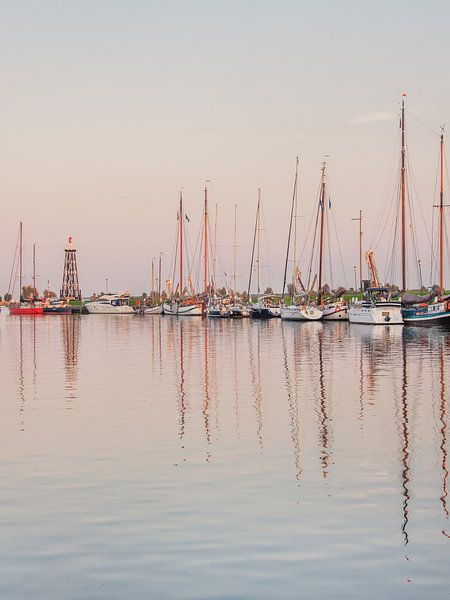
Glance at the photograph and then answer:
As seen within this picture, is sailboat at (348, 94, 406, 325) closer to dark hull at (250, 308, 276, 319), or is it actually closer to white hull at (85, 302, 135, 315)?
dark hull at (250, 308, 276, 319)

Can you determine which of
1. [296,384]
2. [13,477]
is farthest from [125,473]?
[296,384]

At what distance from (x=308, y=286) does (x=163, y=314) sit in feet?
126

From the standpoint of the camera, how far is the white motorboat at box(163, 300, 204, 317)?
123625 millimetres

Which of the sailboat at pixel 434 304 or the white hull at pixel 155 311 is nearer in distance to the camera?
the sailboat at pixel 434 304

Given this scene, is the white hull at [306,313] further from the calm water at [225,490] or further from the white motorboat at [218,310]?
the calm water at [225,490]

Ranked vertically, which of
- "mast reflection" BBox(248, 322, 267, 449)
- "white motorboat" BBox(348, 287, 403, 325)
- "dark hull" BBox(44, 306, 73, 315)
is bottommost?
"dark hull" BBox(44, 306, 73, 315)

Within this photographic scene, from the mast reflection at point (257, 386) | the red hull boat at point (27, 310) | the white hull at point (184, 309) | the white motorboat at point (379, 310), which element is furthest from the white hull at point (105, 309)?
the mast reflection at point (257, 386)

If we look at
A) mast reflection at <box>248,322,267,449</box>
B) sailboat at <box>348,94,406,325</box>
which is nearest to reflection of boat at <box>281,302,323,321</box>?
sailboat at <box>348,94,406,325</box>

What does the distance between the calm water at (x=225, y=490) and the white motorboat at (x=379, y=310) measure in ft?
177

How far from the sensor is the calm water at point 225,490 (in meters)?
9.41

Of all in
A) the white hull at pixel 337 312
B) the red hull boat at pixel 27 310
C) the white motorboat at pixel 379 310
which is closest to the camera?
the white motorboat at pixel 379 310

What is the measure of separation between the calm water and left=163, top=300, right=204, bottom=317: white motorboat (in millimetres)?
94247

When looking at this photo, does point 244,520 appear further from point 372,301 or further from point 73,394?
point 372,301

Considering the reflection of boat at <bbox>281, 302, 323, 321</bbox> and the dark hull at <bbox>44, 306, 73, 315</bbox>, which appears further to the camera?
the dark hull at <bbox>44, 306, 73, 315</bbox>
